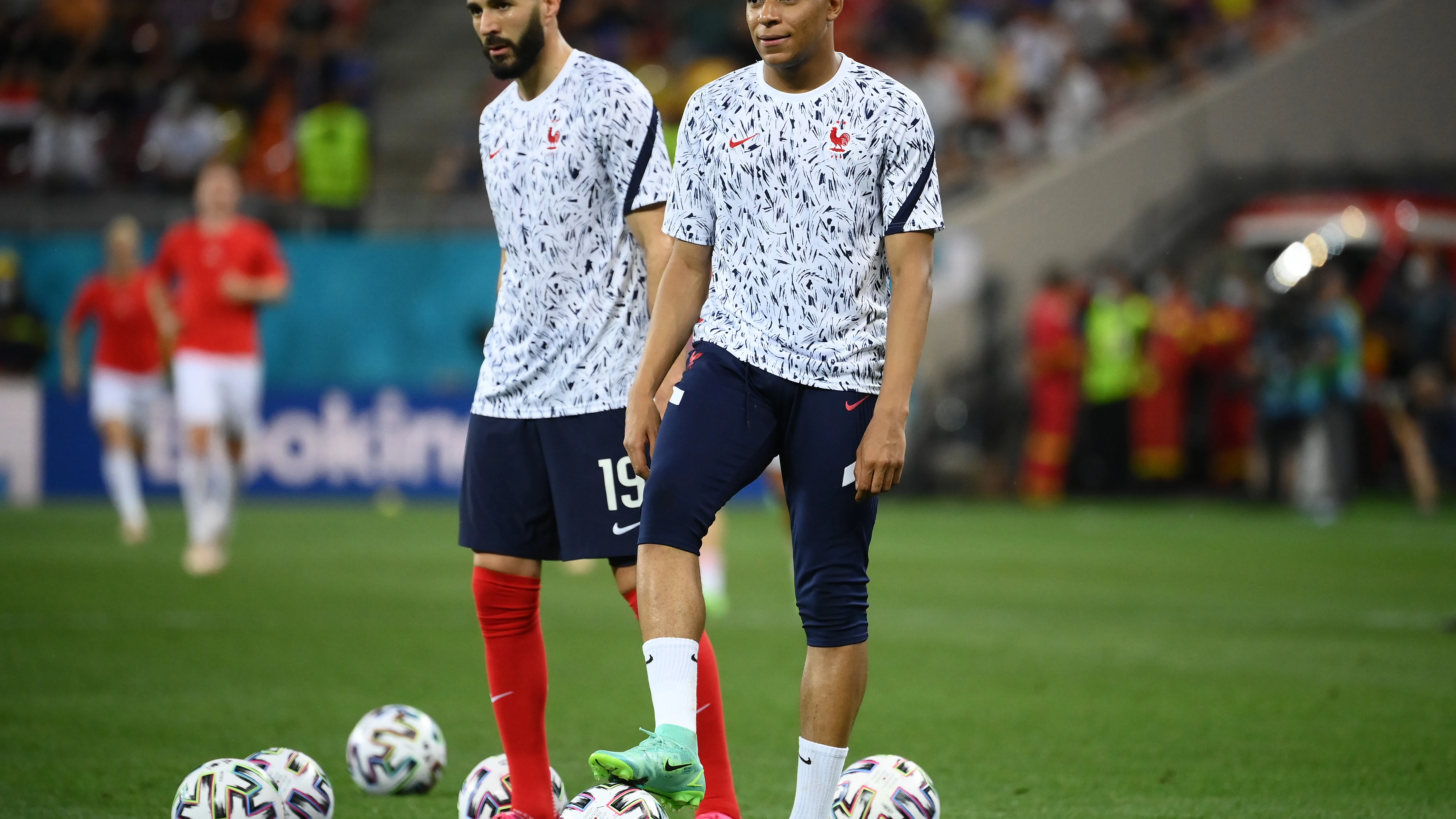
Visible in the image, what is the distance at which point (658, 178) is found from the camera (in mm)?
5012

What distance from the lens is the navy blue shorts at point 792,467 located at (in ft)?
14.9

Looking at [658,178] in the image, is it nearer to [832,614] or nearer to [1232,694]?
[832,614]

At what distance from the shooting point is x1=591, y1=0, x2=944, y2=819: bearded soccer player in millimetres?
4480

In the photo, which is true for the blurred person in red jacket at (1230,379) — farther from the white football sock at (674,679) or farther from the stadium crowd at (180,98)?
the white football sock at (674,679)

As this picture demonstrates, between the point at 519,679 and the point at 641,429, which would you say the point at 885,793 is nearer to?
the point at 519,679

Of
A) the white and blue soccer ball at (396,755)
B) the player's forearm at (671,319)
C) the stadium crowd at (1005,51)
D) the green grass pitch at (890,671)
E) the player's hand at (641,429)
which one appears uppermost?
the stadium crowd at (1005,51)

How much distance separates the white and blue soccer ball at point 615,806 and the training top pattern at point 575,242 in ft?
3.55

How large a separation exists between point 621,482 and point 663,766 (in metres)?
1.03

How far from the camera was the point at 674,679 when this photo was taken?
4.42 metres

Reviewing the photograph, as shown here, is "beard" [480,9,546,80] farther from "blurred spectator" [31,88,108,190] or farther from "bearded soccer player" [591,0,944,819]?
"blurred spectator" [31,88,108,190]

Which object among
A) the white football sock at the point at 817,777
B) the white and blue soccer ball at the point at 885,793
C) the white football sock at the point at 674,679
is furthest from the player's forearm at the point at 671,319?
the white and blue soccer ball at the point at 885,793

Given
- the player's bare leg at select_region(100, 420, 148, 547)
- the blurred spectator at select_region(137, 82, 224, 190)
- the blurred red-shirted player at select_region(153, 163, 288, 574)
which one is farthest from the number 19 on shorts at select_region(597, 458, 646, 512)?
the blurred spectator at select_region(137, 82, 224, 190)

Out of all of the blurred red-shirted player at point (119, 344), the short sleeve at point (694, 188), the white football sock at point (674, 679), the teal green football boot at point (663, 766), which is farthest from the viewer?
the blurred red-shirted player at point (119, 344)

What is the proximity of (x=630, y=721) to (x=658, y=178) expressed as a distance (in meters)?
2.82
